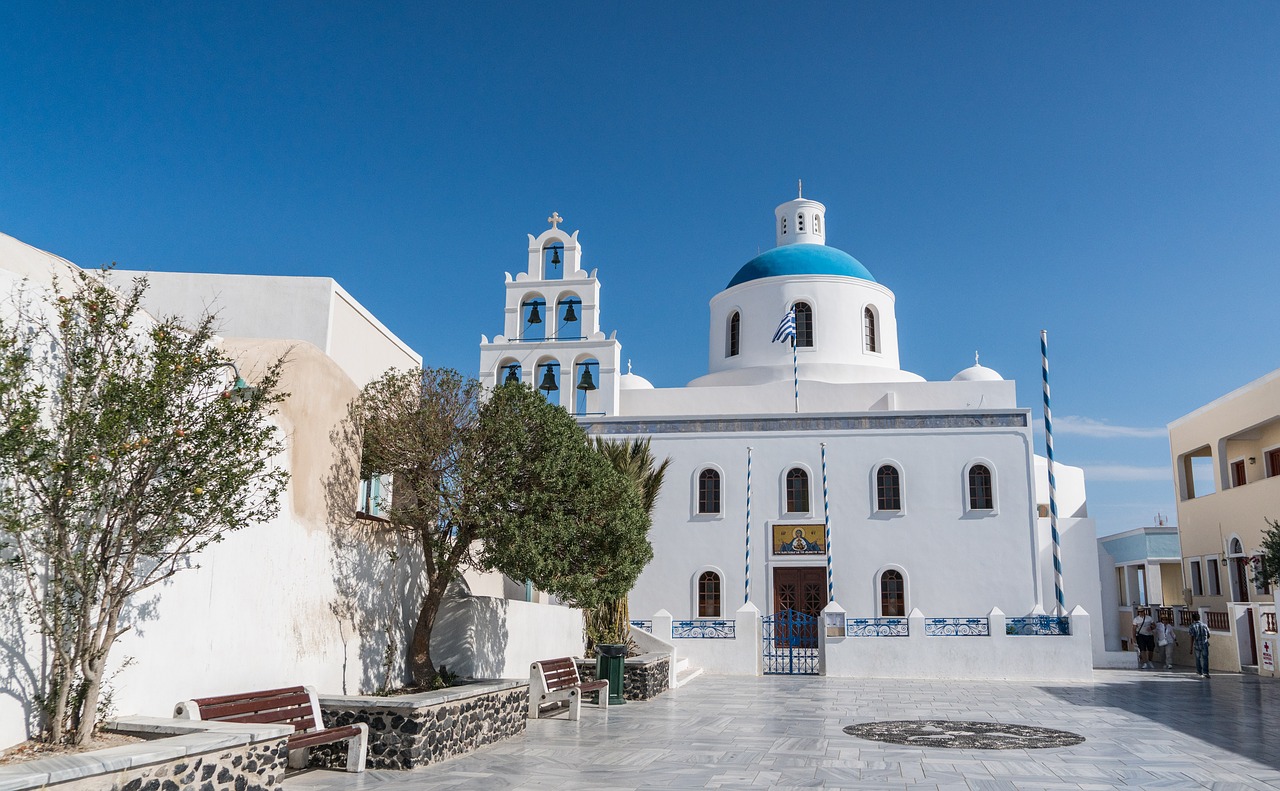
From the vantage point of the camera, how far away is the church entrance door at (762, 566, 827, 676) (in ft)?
60.1

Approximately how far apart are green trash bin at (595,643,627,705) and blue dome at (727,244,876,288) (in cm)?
1642

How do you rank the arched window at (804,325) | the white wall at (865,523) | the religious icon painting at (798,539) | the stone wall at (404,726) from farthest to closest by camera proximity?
the arched window at (804,325)
the religious icon painting at (798,539)
the white wall at (865,523)
the stone wall at (404,726)

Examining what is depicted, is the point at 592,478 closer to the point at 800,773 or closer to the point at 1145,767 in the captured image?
the point at 800,773

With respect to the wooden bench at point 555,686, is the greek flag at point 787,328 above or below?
above

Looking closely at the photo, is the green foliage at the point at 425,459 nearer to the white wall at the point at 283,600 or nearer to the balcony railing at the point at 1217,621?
the white wall at the point at 283,600

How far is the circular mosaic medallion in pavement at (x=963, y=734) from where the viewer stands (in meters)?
9.12

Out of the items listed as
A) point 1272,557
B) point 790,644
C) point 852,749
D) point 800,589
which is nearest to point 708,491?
point 800,589

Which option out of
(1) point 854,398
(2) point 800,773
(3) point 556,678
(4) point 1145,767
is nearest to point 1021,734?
(4) point 1145,767

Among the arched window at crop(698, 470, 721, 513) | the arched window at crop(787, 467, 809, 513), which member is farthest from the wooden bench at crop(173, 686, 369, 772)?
the arched window at crop(787, 467, 809, 513)

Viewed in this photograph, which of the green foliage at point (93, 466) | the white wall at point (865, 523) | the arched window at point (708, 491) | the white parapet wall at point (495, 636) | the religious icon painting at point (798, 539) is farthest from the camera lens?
the arched window at point (708, 491)

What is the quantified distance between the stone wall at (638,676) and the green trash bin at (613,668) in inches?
9.0

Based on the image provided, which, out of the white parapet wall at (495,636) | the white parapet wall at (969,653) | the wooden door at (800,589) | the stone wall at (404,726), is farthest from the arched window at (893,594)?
the stone wall at (404,726)

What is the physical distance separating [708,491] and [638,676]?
386 inches

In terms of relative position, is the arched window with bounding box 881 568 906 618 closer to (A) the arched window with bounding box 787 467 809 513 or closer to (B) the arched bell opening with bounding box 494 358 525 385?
(A) the arched window with bounding box 787 467 809 513
